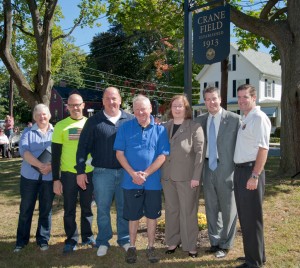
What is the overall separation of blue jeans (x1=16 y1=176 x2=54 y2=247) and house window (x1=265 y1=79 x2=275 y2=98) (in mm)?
38023

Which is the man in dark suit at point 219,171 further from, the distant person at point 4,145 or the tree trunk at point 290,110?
the distant person at point 4,145

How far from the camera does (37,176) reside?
17.7ft

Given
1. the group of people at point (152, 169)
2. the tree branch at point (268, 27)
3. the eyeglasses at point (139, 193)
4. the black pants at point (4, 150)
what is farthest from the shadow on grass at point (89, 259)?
the black pants at point (4, 150)

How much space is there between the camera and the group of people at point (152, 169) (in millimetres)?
4602

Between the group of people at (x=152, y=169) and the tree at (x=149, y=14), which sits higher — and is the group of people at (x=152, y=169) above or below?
below

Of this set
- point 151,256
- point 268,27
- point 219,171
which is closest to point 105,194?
point 151,256

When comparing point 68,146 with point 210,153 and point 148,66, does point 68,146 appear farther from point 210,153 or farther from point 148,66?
point 148,66

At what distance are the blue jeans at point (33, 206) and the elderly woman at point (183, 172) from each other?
5.48 ft

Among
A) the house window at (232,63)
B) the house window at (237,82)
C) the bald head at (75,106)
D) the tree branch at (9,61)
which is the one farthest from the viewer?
the house window at (232,63)

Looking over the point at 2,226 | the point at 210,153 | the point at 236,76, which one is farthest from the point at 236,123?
the point at 236,76

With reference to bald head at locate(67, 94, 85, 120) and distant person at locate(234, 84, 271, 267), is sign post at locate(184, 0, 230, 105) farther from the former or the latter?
bald head at locate(67, 94, 85, 120)

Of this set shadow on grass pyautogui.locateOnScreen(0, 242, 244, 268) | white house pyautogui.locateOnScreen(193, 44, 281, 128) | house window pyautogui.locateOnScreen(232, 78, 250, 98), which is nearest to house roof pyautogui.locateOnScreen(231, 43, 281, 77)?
white house pyautogui.locateOnScreen(193, 44, 281, 128)

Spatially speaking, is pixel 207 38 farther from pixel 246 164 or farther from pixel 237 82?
pixel 237 82

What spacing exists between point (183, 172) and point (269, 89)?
38582 mm
